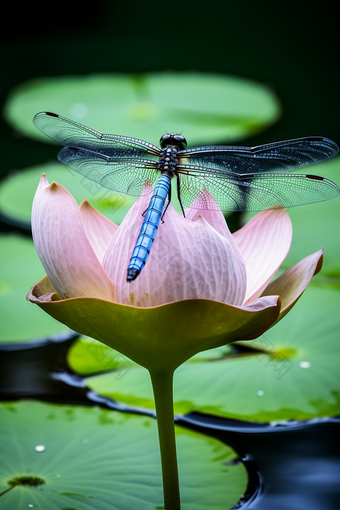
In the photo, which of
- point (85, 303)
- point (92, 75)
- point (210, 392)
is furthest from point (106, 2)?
point (85, 303)

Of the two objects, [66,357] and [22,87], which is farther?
[22,87]

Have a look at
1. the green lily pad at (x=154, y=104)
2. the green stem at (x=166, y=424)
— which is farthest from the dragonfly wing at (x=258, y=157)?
the green lily pad at (x=154, y=104)

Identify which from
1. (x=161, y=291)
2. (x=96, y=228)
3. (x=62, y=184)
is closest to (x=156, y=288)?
(x=161, y=291)

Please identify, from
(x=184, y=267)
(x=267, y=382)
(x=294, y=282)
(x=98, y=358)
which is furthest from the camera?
(x=98, y=358)

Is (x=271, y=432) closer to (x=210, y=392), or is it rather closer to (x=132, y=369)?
(x=210, y=392)

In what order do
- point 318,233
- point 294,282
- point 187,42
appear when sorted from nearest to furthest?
point 294,282 < point 318,233 < point 187,42

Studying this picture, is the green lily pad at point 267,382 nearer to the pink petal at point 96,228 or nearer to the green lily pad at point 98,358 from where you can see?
the green lily pad at point 98,358

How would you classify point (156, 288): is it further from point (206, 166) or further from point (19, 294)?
point (19, 294)
